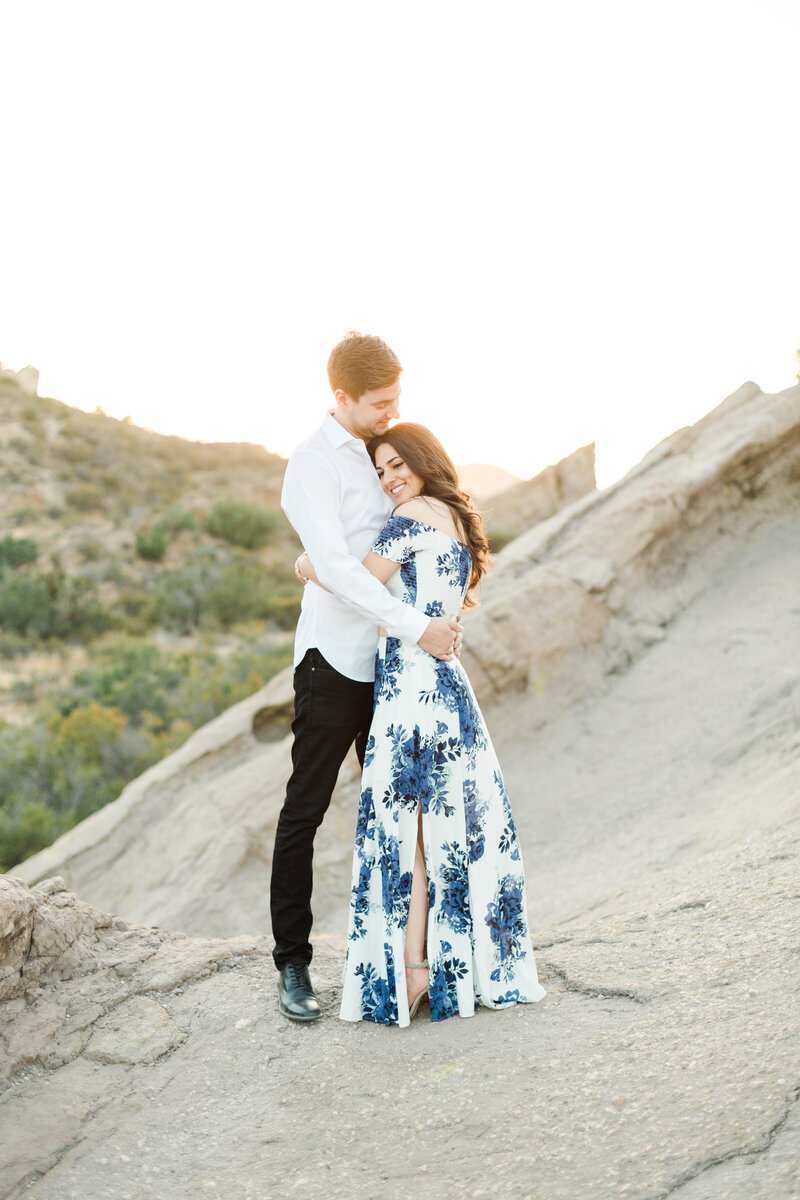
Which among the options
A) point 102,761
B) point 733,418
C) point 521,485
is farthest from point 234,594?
point 733,418

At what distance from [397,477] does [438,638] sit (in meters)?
0.59

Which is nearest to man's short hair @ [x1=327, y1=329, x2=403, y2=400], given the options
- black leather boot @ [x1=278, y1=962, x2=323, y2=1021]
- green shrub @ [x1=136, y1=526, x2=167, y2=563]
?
black leather boot @ [x1=278, y1=962, x2=323, y2=1021]

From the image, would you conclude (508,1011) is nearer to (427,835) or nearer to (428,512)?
(427,835)

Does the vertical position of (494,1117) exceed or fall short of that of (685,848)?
it exceeds it

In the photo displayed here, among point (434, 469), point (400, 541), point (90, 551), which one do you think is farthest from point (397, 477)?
point (90, 551)

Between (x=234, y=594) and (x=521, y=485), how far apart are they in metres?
6.17

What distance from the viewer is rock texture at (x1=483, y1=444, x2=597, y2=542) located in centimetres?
1677

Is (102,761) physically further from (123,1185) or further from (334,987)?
(123,1185)

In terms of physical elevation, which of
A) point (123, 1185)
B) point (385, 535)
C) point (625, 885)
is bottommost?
point (625, 885)

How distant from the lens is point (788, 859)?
11.6 ft

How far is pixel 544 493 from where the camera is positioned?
17.1 metres

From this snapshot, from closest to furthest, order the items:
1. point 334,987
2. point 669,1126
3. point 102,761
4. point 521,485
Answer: point 669,1126
point 334,987
point 102,761
point 521,485

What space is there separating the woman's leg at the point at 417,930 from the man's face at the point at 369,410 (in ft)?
4.28

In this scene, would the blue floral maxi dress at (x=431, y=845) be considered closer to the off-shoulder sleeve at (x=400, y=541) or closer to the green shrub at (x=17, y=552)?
the off-shoulder sleeve at (x=400, y=541)
